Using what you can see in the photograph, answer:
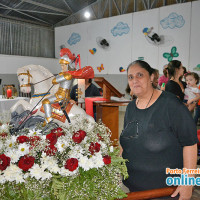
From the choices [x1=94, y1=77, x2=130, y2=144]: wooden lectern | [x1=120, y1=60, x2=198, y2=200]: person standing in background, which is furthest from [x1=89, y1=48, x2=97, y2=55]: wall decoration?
[x1=120, y1=60, x2=198, y2=200]: person standing in background

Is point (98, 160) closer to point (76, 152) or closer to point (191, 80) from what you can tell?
point (76, 152)

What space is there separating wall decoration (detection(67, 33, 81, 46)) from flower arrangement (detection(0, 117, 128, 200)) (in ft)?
30.3

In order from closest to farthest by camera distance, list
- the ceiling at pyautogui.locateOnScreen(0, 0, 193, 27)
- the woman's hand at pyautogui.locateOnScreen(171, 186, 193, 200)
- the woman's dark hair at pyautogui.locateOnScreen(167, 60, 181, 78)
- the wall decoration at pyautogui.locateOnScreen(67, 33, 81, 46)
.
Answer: the woman's hand at pyautogui.locateOnScreen(171, 186, 193, 200)
the woman's dark hair at pyautogui.locateOnScreen(167, 60, 181, 78)
the ceiling at pyautogui.locateOnScreen(0, 0, 193, 27)
the wall decoration at pyautogui.locateOnScreen(67, 33, 81, 46)

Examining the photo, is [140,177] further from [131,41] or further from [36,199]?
[131,41]

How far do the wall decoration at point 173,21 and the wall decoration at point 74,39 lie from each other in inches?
153

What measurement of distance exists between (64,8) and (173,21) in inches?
198

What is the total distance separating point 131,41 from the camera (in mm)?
8344

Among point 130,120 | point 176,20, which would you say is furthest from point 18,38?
point 130,120

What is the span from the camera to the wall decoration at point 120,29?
27.6ft

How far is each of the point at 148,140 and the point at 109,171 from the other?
1.11 feet

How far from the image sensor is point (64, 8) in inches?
386

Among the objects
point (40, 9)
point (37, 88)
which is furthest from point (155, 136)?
point (40, 9)

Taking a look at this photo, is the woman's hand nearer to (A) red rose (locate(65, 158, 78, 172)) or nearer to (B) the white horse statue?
(A) red rose (locate(65, 158, 78, 172))

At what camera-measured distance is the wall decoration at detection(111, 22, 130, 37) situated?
840 cm
